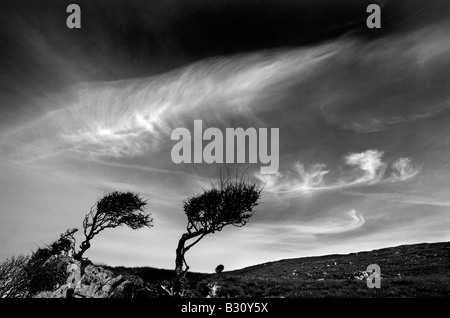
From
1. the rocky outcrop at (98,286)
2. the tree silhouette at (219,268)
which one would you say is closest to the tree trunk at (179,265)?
the rocky outcrop at (98,286)

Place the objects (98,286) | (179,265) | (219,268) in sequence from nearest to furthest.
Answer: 1. (98,286)
2. (179,265)
3. (219,268)

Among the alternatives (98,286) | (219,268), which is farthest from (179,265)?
(219,268)

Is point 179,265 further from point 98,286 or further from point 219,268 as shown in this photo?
point 219,268

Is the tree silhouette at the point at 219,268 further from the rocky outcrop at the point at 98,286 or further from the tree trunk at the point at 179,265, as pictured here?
the rocky outcrop at the point at 98,286

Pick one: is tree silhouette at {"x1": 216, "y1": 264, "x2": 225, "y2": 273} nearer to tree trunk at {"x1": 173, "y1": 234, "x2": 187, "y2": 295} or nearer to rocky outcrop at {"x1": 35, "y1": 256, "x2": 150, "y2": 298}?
tree trunk at {"x1": 173, "y1": 234, "x2": 187, "y2": 295}

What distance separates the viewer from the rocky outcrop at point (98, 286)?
1944cm

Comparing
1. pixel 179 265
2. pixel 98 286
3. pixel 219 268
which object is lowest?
pixel 219 268

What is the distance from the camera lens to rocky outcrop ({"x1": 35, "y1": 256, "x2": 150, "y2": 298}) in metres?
19.4

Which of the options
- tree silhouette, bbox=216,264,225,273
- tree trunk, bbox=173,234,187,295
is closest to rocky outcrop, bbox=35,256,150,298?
tree trunk, bbox=173,234,187,295

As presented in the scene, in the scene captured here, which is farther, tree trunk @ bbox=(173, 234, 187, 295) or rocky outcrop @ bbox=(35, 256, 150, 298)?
tree trunk @ bbox=(173, 234, 187, 295)

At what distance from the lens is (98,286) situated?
2067cm
